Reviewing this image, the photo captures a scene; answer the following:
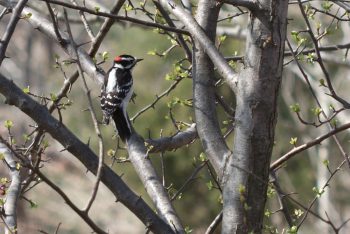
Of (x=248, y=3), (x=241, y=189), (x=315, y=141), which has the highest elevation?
(x=248, y=3)

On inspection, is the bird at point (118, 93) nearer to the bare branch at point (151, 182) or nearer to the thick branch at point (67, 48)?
the thick branch at point (67, 48)

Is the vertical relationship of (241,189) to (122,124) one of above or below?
below

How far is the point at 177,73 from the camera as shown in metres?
4.84

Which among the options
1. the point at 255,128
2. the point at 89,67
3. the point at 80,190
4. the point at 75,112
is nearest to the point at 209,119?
the point at 255,128

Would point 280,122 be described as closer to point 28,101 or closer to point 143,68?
point 143,68

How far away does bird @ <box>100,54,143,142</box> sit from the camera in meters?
6.06

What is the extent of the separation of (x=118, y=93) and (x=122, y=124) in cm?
148

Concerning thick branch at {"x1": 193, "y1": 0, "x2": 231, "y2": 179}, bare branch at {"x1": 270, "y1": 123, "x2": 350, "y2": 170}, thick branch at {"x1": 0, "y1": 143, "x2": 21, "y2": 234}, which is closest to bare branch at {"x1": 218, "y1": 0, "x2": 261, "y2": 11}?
thick branch at {"x1": 193, "y1": 0, "x2": 231, "y2": 179}

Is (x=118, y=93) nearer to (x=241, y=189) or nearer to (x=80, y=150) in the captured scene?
(x=80, y=150)

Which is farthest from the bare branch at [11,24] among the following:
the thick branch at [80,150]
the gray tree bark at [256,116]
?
the gray tree bark at [256,116]

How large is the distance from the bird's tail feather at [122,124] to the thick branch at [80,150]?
2.90ft

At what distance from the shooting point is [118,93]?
22.9ft

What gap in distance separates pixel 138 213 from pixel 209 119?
0.68 meters

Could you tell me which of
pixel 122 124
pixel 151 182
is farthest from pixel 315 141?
pixel 122 124
